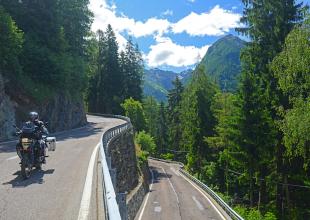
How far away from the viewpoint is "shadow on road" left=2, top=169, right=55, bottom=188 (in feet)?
38.0

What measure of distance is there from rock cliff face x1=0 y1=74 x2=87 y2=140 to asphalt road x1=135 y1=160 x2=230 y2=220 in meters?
11.0

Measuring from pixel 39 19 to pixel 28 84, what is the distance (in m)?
8.51

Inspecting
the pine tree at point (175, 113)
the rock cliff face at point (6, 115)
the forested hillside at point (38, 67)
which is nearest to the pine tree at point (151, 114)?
the pine tree at point (175, 113)

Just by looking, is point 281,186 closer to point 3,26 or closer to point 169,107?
point 3,26

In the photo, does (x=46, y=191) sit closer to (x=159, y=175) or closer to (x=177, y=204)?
(x=177, y=204)

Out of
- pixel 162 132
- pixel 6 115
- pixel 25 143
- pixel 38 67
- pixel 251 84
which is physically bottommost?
pixel 162 132

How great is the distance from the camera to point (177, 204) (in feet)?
122

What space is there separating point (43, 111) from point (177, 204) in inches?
556

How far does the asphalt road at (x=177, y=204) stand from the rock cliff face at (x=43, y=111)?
11.0 meters

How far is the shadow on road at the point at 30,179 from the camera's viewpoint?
38.0 ft

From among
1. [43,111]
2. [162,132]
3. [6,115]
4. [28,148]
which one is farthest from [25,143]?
[162,132]

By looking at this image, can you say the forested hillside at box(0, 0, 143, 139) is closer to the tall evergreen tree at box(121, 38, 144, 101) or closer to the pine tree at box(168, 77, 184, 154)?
the tall evergreen tree at box(121, 38, 144, 101)

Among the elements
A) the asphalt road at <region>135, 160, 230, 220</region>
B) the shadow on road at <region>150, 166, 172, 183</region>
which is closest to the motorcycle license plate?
the asphalt road at <region>135, 160, 230, 220</region>

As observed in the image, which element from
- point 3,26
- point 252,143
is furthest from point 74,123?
point 252,143
